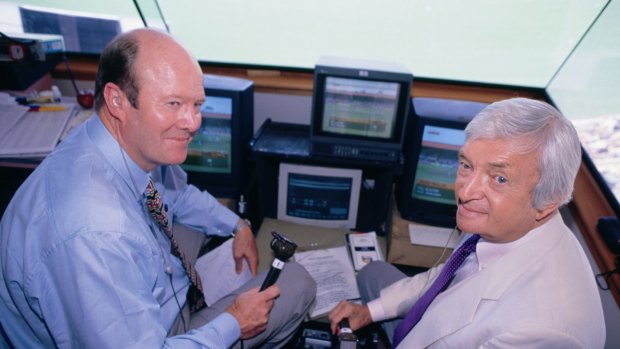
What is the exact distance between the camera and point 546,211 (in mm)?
907

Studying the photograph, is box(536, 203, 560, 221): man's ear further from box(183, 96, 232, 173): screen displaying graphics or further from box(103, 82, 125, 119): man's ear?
box(183, 96, 232, 173): screen displaying graphics

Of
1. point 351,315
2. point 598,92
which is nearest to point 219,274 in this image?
point 351,315

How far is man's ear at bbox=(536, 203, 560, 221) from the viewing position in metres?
0.89

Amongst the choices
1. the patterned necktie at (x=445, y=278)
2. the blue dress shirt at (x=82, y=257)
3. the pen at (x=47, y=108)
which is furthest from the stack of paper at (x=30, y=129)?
the patterned necktie at (x=445, y=278)

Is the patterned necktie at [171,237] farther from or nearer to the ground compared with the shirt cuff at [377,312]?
farther from the ground

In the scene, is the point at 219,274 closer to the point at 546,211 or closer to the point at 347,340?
the point at 347,340

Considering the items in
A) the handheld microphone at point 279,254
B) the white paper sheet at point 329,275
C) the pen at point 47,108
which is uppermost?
the pen at point 47,108

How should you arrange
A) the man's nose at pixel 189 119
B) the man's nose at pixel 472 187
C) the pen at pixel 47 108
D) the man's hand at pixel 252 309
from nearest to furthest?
the man's nose at pixel 472 187
the man's nose at pixel 189 119
the man's hand at pixel 252 309
the pen at pixel 47 108

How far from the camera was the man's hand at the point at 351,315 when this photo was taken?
1354mm

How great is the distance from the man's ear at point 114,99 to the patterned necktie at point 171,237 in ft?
0.81

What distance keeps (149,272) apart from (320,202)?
3.27ft

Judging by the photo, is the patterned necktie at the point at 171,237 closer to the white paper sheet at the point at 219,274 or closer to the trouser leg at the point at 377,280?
the white paper sheet at the point at 219,274

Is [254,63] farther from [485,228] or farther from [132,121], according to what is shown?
[485,228]

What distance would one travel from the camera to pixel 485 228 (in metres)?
0.97
